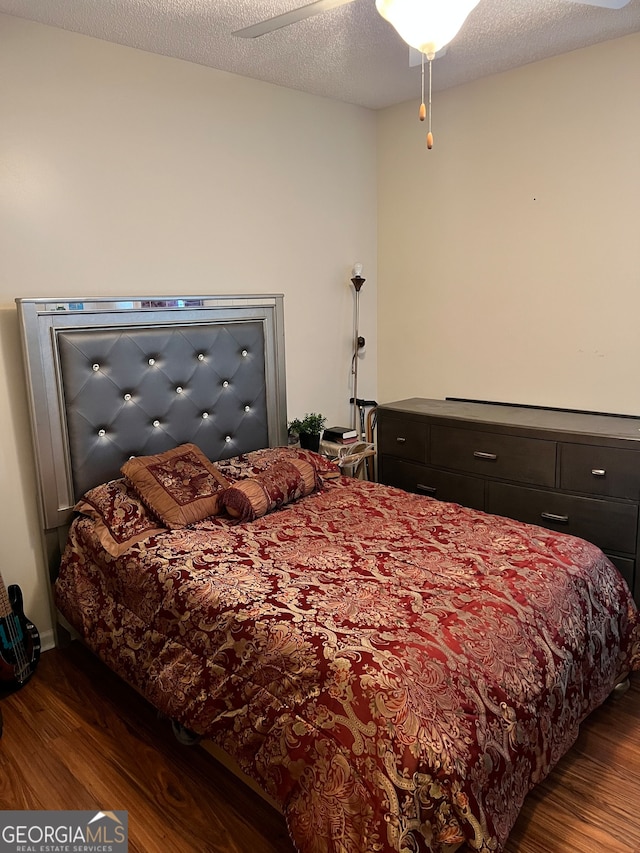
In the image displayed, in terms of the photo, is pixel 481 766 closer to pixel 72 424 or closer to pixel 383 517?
pixel 383 517

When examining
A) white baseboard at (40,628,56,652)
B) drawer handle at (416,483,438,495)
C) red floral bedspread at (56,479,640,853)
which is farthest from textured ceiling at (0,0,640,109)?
white baseboard at (40,628,56,652)

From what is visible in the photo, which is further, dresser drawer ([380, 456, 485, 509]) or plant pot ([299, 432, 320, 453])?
plant pot ([299, 432, 320, 453])

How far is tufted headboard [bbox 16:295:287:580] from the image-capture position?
2633 millimetres

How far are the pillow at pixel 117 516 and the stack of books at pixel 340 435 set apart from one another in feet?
4.39

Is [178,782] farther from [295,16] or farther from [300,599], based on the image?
[295,16]

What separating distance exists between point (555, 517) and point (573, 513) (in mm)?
84

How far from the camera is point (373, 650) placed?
170 centimetres

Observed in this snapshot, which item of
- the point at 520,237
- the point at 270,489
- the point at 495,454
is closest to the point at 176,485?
the point at 270,489

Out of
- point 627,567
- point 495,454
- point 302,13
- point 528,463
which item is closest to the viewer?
point 302,13

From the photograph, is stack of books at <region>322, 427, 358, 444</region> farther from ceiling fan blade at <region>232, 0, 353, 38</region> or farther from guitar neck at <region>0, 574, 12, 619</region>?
ceiling fan blade at <region>232, 0, 353, 38</region>

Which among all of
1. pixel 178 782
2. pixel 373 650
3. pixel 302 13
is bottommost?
pixel 178 782

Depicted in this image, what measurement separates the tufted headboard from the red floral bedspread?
0.32 meters

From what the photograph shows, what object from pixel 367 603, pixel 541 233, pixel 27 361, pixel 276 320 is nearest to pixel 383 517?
pixel 367 603

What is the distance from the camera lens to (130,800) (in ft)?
6.62
